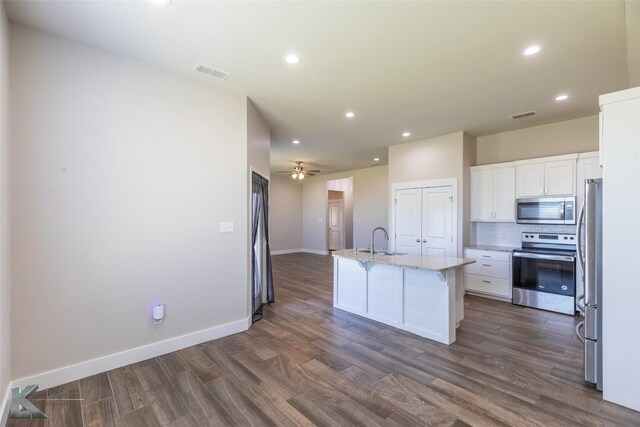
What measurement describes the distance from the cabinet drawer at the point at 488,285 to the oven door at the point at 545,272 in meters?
0.15

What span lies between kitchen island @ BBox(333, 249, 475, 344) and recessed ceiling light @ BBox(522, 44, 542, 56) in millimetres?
2189

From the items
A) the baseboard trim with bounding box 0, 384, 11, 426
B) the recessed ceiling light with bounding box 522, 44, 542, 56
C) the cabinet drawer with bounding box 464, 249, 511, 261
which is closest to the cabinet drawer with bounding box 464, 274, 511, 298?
the cabinet drawer with bounding box 464, 249, 511, 261

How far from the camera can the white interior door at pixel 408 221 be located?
19.1ft

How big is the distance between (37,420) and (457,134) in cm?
616

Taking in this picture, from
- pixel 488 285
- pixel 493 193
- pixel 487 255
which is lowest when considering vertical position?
pixel 488 285

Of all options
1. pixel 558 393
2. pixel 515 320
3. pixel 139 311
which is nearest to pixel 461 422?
pixel 558 393

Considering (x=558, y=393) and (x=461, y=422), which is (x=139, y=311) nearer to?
(x=461, y=422)

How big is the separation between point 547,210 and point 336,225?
7578 mm

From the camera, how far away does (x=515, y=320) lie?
3988 millimetres

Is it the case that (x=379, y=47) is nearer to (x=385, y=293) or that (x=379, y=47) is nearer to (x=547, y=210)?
(x=385, y=293)

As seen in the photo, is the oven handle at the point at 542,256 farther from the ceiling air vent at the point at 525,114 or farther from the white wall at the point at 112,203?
the white wall at the point at 112,203

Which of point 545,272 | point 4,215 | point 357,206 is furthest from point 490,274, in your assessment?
point 4,215

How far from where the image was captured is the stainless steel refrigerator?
7.83 ft

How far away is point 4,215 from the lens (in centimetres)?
217
